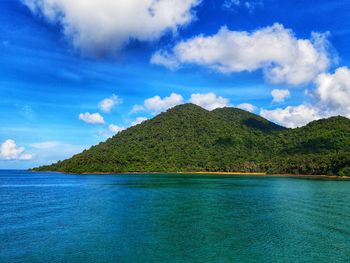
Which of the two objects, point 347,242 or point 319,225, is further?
point 319,225

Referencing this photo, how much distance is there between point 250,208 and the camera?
183 ft

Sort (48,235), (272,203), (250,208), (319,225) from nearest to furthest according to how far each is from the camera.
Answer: (48,235) → (319,225) → (250,208) → (272,203)

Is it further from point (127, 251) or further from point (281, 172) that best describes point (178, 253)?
point (281, 172)

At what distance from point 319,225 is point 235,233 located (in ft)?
37.9

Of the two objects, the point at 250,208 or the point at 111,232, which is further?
the point at 250,208

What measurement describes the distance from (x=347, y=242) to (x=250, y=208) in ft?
73.8

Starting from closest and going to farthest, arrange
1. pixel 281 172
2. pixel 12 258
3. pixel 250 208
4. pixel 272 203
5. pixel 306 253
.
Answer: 1. pixel 12 258
2. pixel 306 253
3. pixel 250 208
4. pixel 272 203
5. pixel 281 172

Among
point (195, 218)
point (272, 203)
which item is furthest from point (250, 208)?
point (195, 218)

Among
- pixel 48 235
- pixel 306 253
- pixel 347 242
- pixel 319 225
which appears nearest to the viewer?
pixel 306 253

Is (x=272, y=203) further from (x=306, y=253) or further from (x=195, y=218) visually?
(x=306, y=253)

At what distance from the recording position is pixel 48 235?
120 ft

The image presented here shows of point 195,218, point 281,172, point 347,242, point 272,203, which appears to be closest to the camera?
point 347,242

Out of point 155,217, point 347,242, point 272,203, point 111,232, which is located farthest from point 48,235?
point 272,203

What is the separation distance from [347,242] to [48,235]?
3030cm
